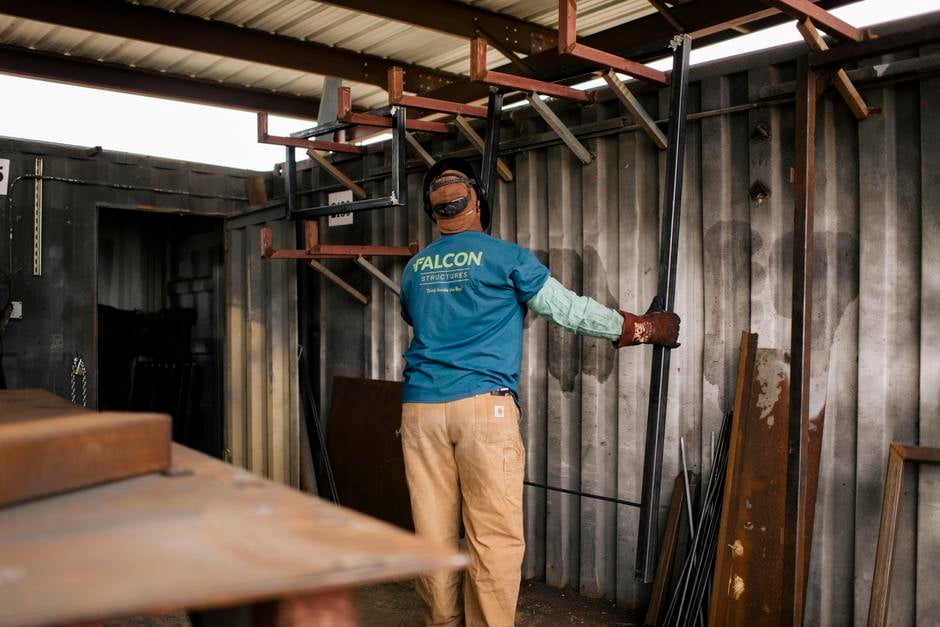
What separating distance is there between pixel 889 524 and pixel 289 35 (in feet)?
18.2

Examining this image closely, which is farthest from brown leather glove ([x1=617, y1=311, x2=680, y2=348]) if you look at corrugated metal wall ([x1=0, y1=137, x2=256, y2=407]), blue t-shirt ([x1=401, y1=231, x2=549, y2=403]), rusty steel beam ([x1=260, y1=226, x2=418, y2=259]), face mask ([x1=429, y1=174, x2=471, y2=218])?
corrugated metal wall ([x1=0, y1=137, x2=256, y2=407])

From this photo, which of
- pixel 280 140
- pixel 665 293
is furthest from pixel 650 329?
pixel 280 140

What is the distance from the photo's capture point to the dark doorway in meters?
8.74

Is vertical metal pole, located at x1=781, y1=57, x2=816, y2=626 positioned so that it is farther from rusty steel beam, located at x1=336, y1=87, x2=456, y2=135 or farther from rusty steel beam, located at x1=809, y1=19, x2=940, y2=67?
rusty steel beam, located at x1=336, y1=87, x2=456, y2=135

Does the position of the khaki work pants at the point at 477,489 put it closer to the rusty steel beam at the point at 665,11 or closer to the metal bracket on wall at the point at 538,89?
the metal bracket on wall at the point at 538,89

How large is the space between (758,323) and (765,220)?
49 centimetres

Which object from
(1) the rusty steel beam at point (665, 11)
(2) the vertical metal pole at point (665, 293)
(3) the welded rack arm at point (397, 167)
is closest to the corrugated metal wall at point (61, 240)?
(3) the welded rack arm at point (397, 167)

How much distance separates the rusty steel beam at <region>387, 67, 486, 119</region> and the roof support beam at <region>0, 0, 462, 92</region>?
2.46 metres

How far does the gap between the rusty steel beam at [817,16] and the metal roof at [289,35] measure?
2953 mm

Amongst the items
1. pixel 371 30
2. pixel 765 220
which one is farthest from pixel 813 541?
pixel 371 30

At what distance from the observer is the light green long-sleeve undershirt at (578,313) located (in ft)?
11.3

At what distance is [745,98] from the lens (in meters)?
3.95

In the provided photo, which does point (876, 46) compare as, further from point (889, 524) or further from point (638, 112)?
point (889, 524)

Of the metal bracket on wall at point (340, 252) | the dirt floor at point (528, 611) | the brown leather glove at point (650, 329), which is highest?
the metal bracket on wall at point (340, 252)
